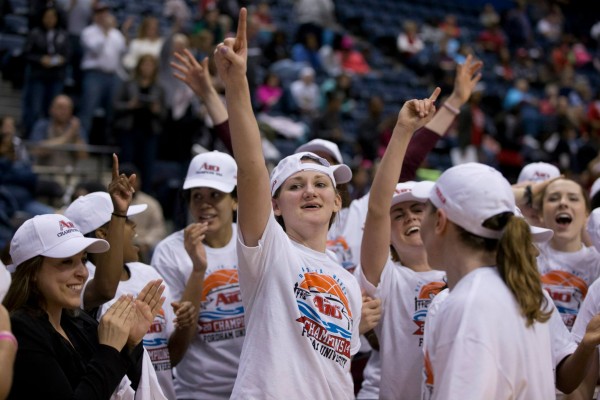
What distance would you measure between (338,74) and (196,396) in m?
11.9

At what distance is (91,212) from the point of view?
4.45 m

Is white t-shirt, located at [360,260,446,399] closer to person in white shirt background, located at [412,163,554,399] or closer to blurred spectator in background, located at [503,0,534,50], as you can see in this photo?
person in white shirt background, located at [412,163,554,399]

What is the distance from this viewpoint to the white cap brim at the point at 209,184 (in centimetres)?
508

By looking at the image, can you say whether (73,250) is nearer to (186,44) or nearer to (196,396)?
(196,396)

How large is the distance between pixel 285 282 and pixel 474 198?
0.95 metres

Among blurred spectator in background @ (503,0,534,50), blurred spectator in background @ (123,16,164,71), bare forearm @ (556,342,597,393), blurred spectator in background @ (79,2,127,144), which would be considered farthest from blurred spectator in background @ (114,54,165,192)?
blurred spectator in background @ (503,0,534,50)

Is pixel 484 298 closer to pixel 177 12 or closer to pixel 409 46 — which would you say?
pixel 177 12

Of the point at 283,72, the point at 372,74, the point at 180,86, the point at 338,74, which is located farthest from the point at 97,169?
the point at 372,74

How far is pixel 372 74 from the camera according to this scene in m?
17.5

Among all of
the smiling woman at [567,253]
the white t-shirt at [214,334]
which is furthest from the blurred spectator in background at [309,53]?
the white t-shirt at [214,334]

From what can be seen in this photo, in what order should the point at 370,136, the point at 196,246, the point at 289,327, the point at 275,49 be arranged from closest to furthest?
the point at 289,327, the point at 196,246, the point at 370,136, the point at 275,49

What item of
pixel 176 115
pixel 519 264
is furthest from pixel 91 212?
pixel 176 115

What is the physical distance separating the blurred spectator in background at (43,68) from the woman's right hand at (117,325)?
7.61 metres

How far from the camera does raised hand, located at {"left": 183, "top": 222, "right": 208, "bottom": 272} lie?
4578 millimetres
